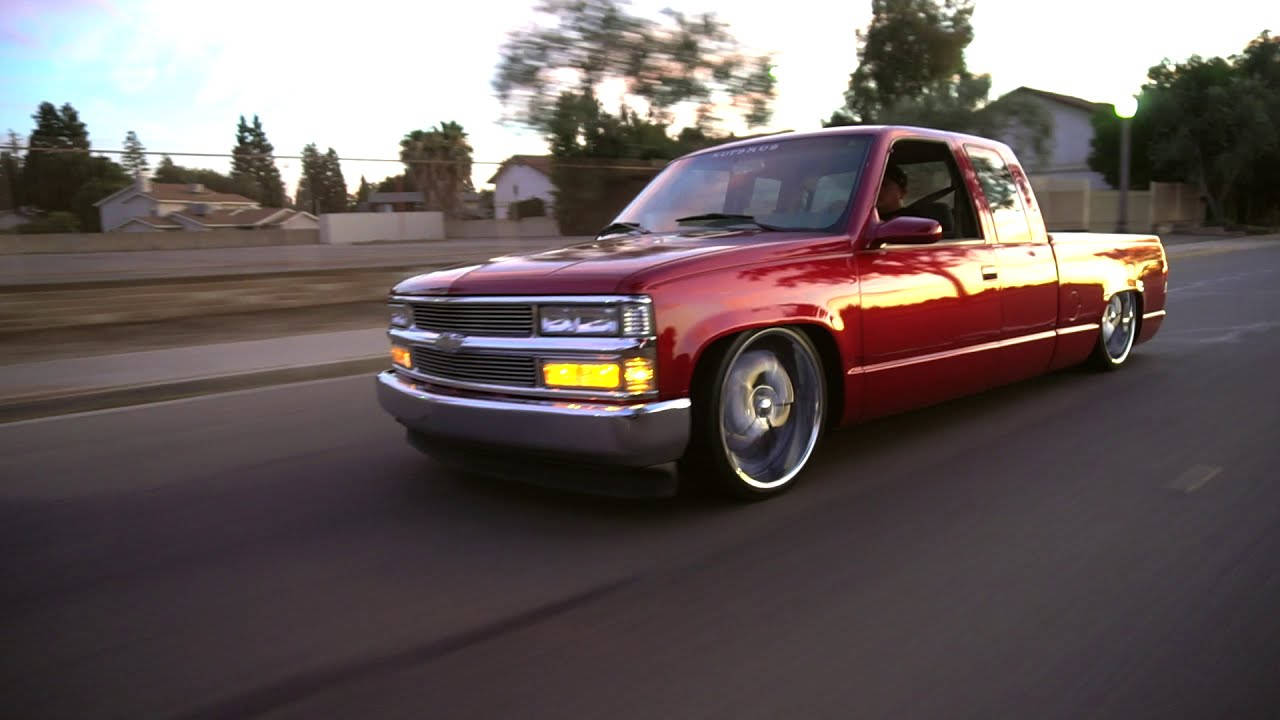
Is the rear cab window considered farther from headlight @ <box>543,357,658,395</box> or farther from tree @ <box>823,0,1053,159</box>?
tree @ <box>823,0,1053,159</box>

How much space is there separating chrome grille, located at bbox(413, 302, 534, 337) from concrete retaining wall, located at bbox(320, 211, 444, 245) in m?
8.85

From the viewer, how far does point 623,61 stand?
1521 cm

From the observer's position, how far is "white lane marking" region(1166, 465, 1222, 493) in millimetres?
4258

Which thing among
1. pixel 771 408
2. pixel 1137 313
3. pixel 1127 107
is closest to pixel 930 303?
pixel 771 408

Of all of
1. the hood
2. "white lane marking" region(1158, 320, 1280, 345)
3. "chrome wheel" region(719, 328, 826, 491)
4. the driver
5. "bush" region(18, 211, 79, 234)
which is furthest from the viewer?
"bush" region(18, 211, 79, 234)

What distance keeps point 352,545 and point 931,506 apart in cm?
238

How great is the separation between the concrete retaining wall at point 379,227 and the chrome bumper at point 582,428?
941 cm

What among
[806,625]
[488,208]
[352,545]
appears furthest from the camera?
[488,208]

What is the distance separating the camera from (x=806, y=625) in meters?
2.94

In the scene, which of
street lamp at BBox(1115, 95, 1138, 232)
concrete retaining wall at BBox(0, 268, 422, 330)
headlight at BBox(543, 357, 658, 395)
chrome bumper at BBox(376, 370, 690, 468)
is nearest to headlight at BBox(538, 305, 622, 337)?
headlight at BBox(543, 357, 658, 395)

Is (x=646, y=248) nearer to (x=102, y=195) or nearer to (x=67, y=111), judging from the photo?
(x=102, y=195)

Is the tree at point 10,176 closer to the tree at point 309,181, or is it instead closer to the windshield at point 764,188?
the tree at point 309,181

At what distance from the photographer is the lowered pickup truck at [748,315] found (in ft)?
12.1

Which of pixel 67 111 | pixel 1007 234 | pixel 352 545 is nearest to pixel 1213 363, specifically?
pixel 1007 234
